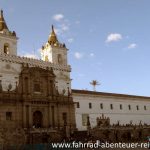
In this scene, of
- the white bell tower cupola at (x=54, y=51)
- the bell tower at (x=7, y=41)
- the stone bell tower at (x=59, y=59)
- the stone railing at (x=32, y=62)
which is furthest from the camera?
the white bell tower cupola at (x=54, y=51)

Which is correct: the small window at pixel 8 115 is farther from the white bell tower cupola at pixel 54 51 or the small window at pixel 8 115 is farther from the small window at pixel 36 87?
the white bell tower cupola at pixel 54 51

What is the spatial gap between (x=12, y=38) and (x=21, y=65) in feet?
13.2

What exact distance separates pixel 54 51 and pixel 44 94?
26.2 ft

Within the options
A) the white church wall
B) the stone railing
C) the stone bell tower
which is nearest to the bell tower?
the stone railing

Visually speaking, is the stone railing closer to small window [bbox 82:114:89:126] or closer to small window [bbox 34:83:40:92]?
small window [bbox 34:83:40:92]

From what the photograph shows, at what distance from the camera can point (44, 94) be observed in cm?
4506

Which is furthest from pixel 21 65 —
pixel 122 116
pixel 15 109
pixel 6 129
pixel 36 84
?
pixel 122 116

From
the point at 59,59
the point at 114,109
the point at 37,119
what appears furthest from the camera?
the point at 114,109

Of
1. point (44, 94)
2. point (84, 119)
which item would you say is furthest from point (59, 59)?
point (84, 119)

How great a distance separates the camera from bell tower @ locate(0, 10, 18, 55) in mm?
42894

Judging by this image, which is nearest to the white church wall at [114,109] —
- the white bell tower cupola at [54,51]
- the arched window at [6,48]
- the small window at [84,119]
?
the small window at [84,119]

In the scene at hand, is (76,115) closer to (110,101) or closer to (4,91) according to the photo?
(110,101)

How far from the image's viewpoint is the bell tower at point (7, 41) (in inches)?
1689

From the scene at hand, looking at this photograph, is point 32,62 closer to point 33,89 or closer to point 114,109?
point 33,89
